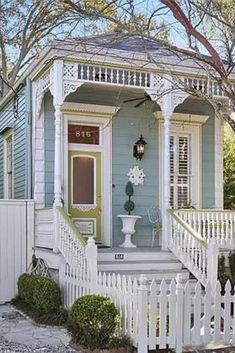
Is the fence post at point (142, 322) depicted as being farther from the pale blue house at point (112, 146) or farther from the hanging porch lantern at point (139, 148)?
the hanging porch lantern at point (139, 148)

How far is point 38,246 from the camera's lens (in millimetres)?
9742

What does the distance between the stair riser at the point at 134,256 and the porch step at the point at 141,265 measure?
113 mm

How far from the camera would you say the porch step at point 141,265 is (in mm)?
8748

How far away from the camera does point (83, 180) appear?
10750 millimetres

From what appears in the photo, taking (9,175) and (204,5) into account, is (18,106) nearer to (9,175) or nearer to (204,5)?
(9,175)

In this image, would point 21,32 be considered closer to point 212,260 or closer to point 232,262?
point 232,262

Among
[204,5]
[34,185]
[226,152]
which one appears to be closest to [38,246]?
[34,185]

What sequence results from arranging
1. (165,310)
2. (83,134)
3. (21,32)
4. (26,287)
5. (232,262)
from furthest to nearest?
(21,32), (83,134), (232,262), (26,287), (165,310)

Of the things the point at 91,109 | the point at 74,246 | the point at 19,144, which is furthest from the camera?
the point at 19,144

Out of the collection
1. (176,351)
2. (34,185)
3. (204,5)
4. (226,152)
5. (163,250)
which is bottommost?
(176,351)

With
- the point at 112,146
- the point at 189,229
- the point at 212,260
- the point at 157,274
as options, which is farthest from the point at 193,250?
the point at 112,146

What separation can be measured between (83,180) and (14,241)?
6.62 feet

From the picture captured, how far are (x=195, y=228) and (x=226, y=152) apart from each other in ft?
30.4

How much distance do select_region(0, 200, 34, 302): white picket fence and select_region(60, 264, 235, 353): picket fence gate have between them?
3483mm
